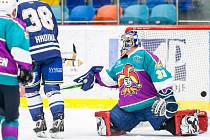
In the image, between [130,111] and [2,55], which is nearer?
[2,55]

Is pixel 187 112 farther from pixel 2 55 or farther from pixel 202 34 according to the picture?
pixel 202 34

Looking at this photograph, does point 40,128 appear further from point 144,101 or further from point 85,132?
point 144,101

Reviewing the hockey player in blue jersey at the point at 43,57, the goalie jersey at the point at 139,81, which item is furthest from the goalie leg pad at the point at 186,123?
the hockey player in blue jersey at the point at 43,57

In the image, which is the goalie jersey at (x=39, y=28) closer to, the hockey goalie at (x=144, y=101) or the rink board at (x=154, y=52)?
the hockey goalie at (x=144, y=101)

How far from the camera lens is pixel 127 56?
4.68m

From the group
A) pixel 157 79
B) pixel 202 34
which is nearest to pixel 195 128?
pixel 157 79

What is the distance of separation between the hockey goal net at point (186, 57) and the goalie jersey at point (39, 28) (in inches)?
73.8

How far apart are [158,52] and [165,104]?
2.11 meters

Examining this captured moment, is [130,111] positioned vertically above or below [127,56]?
below

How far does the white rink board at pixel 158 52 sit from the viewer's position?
642 centimetres

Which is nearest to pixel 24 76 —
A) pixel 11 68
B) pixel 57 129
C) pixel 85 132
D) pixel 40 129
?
pixel 11 68

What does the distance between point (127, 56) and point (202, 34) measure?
1989mm

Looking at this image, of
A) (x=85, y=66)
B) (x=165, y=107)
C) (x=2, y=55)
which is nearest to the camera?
(x=2, y=55)

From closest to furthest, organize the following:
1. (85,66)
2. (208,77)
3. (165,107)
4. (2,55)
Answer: (2,55) < (165,107) < (208,77) < (85,66)
